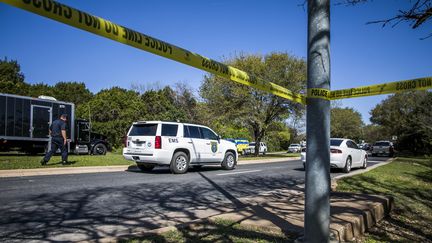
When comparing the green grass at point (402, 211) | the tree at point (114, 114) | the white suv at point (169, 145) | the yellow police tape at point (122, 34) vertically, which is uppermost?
the tree at point (114, 114)

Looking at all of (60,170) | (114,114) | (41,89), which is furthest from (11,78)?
(60,170)

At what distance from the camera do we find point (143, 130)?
12844 mm

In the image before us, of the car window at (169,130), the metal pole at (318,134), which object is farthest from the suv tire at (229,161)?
the metal pole at (318,134)

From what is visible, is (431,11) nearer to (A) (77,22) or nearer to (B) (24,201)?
(A) (77,22)

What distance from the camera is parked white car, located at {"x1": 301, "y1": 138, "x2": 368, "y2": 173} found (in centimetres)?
1469

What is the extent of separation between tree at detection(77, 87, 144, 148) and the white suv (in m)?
30.1

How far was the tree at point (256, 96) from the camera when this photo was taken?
2841 centimetres

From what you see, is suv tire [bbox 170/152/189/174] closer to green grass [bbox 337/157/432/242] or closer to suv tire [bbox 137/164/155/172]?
suv tire [bbox 137/164/155/172]

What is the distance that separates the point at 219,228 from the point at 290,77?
81.7ft

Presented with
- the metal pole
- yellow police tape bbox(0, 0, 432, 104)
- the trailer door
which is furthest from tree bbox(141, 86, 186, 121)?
A: the metal pole

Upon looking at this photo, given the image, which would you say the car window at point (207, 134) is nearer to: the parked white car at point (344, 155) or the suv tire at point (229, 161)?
the suv tire at point (229, 161)

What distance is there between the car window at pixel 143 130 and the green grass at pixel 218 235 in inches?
326

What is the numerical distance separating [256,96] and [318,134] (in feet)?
86.6

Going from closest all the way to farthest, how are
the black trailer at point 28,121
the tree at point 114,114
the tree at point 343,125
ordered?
the black trailer at point 28,121, the tree at point 114,114, the tree at point 343,125
